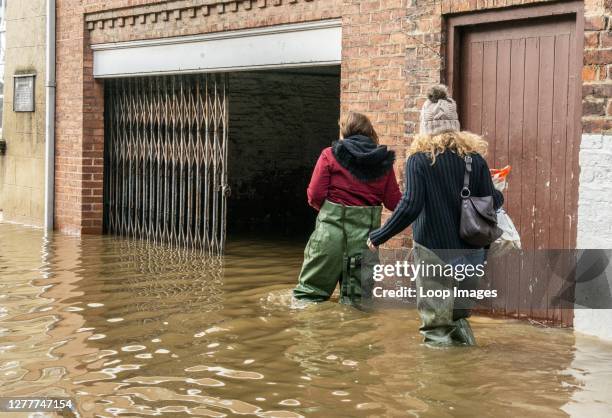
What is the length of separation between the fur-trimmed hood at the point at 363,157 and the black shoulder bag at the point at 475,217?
63.7 inches

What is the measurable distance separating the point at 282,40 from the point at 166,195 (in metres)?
3.30

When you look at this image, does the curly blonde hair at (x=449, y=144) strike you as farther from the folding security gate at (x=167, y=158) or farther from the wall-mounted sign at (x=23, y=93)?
the wall-mounted sign at (x=23, y=93)

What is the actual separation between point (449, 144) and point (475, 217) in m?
0.49

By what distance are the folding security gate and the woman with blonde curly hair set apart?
18.0 feet

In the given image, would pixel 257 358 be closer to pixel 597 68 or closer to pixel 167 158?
pixel 597 68

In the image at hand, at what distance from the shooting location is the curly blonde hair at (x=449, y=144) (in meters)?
6.20

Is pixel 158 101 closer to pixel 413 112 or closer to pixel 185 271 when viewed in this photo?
pixel 185 271

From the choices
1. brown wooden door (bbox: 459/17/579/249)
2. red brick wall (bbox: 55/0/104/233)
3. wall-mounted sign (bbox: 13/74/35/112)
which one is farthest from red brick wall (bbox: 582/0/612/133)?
wall-mounted sign (bbox: 13/74/35/112)

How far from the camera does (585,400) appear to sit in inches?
212

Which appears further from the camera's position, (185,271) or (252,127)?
(252,127)

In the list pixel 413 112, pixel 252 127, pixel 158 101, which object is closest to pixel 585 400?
pixel 413 112

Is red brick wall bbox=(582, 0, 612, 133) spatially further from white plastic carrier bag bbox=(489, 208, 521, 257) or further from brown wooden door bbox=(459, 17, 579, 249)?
white plastic carrier bag bbox=(489, 208, 521, 257)

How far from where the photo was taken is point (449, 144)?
6211mm

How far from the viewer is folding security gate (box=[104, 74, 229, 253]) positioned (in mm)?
11805
